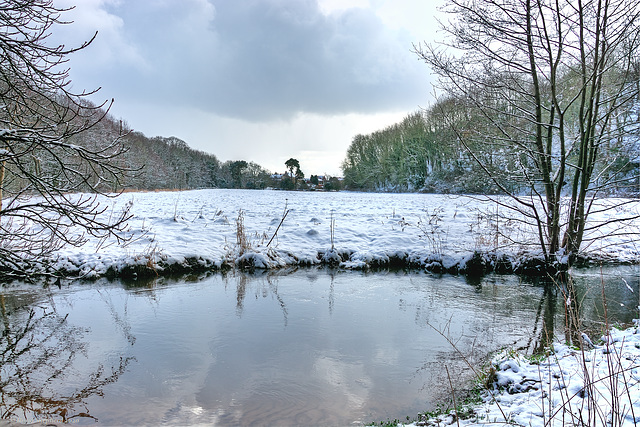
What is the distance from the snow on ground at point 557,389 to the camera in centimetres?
300

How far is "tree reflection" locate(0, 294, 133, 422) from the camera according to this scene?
395 cm

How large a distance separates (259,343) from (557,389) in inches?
148

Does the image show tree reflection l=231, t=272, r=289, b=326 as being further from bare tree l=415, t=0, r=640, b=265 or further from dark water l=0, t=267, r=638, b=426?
bare tree l=415, t=0, r=640, b=265

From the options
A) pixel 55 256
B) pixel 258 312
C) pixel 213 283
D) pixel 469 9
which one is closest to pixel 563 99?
pixel 469 9

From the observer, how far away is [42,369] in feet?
15.8

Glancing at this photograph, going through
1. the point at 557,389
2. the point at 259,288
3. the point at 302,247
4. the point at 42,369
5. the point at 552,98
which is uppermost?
the point at 552,98

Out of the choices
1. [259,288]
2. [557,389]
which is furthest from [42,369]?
[557,389]

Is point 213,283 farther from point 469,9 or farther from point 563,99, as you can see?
point 563,99

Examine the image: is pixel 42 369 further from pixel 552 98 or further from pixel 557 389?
pixel 552 98

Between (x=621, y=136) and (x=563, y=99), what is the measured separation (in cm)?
169

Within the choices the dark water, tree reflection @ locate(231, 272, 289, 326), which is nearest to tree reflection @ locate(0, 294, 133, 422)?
the dark water

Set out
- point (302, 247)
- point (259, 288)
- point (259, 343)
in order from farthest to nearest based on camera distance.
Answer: point (302, 247), point (259, 288), point (259, 343)

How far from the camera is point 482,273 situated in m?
10.7

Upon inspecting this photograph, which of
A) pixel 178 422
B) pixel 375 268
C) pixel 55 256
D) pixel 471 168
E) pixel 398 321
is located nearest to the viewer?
pixel 178 422
